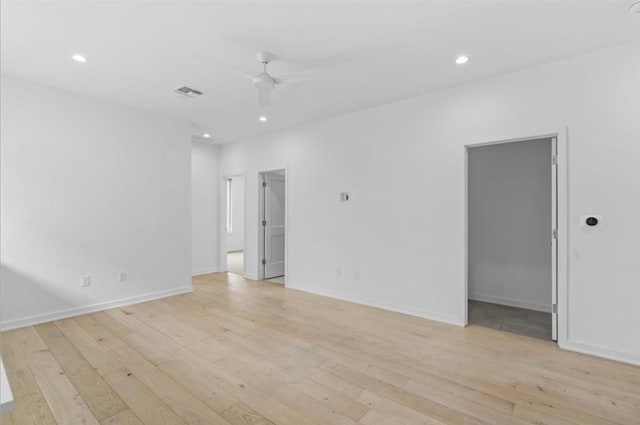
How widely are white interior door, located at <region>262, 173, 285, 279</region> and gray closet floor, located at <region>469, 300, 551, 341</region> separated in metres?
3.54

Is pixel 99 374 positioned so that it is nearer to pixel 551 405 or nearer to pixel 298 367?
pixel 298 367

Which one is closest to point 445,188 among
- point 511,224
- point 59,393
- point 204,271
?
point 511,224

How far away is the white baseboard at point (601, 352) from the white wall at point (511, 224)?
1.38m

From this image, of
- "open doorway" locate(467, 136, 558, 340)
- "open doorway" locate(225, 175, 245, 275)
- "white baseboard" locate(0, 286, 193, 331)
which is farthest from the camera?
"open doorway" locate(225, 175, 245, 275)

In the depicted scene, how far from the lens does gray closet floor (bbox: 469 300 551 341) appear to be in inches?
138

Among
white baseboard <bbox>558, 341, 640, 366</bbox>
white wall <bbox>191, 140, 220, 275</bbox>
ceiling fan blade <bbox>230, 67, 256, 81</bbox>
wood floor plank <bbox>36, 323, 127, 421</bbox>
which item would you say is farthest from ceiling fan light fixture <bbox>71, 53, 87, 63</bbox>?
white baseboard <bbox>558, 341, 640, 366</bbox>

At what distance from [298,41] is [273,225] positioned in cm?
394

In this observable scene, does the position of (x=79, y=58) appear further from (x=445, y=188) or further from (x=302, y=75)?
(x=445, y=188)

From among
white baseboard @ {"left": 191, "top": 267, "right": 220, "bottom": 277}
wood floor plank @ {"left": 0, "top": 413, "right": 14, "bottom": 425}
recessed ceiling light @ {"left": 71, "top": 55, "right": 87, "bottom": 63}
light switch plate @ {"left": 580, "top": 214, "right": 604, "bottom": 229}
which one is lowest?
wood floor plank @ {"left": 0, "top": 413, "right": 14, "bottom": 425}

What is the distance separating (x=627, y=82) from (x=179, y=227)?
18.4 feet

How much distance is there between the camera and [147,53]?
2.94 metres

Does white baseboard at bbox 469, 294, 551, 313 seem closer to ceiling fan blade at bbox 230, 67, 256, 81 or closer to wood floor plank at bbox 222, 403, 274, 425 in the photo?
wood floor plank at bbox 222, 403, 274, 425

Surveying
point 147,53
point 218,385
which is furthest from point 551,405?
point 147,53

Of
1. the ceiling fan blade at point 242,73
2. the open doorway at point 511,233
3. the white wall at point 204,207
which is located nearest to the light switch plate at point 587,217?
the open doorway at point 511,233
